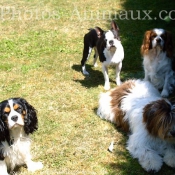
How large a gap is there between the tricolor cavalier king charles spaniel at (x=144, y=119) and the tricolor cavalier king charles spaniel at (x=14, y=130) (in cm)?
137

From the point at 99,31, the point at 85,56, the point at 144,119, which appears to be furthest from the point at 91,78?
the point at 144,119

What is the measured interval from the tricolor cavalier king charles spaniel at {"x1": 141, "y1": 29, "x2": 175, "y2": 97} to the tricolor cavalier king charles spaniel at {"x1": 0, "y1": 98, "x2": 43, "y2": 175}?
2.70 m

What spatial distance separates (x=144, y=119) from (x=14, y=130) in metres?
1.58

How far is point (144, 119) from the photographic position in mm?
4102

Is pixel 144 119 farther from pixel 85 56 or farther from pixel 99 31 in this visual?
pixel 85 56

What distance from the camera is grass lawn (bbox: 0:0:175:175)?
14.5 feet

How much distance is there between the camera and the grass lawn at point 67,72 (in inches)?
173

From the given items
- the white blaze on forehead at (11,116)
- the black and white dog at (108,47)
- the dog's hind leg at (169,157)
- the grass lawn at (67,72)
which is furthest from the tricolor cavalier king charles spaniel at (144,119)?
the white blaze on forehead at (11,116)

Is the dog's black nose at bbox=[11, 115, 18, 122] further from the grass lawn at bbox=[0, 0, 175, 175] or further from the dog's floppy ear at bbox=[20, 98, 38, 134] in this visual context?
the grass lawn at bbox=[0, 0, 175, 175]

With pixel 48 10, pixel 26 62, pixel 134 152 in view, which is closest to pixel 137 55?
pixel 26 62

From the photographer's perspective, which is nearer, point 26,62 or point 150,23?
point 26,62

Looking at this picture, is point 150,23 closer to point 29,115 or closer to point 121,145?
point 121,145

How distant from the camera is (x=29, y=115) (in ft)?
12.4

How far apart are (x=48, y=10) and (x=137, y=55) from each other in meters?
5.10
